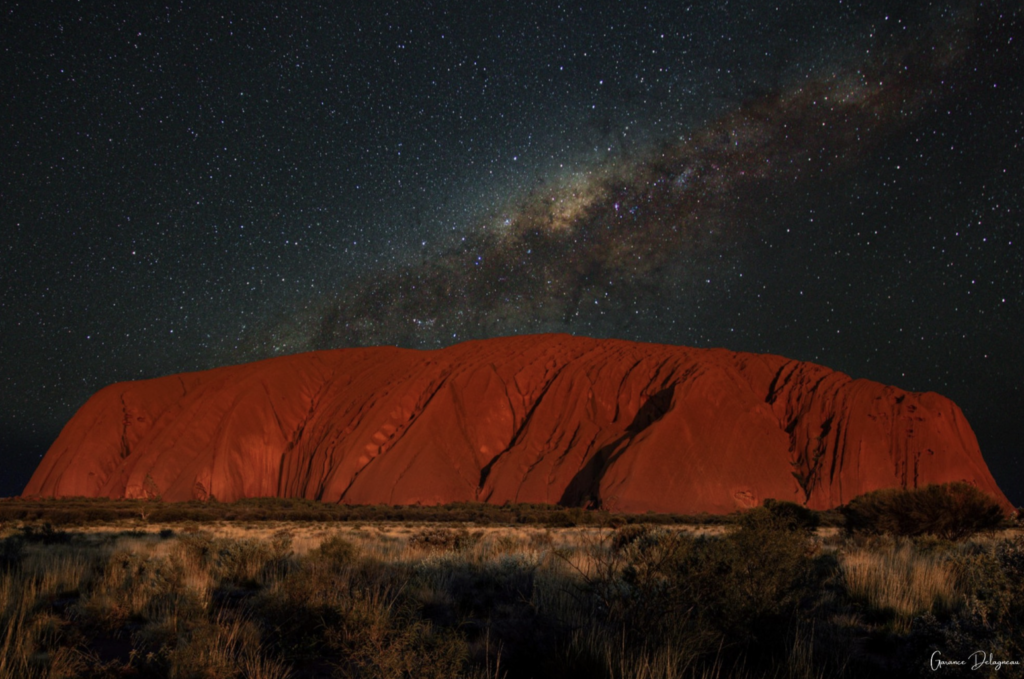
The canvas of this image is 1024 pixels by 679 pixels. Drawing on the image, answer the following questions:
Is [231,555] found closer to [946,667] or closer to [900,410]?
[946,667]

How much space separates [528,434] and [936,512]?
4612cm

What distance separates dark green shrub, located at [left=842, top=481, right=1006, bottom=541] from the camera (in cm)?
1487

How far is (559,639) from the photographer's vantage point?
550 centimetres

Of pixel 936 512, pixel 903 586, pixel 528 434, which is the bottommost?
pixel 936 512

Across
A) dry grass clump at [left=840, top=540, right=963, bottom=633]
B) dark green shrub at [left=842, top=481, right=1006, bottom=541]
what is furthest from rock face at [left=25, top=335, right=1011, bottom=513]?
dry grass clump at [left=840, top=540, right=963, bottom=633]

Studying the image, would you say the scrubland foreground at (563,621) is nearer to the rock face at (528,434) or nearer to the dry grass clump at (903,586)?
the dry grass clump at (903,586)

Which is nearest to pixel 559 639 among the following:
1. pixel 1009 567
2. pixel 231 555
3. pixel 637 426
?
pixel 1009 567

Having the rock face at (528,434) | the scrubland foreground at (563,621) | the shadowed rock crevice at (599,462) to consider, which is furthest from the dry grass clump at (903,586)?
the shadowed rock crevice at (599,462)

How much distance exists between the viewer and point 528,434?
59844mm

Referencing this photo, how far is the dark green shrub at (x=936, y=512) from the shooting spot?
14.9 metres

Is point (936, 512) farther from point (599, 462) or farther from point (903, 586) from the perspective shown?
point (599, 462)

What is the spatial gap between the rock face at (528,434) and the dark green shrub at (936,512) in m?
32.5

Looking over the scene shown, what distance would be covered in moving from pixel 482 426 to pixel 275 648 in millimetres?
56305

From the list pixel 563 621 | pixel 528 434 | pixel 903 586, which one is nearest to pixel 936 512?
pixel 903 586
